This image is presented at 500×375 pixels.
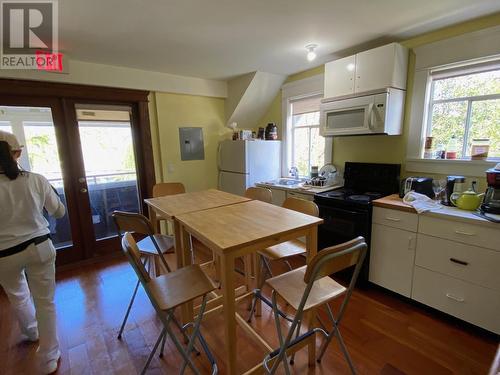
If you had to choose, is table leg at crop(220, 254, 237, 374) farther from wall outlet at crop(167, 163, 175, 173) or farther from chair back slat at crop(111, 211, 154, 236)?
wall outlet at crop(167, 163, 175, 173)

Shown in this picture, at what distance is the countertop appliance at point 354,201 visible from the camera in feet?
7.42

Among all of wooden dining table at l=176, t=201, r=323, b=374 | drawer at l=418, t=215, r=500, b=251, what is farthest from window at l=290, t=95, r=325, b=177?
wooden dining table at l=176, t=201, r=323, b=374

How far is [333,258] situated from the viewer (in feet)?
3.42

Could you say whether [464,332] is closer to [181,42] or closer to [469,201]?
[469,201]

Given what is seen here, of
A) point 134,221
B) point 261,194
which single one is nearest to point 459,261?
point 261,194

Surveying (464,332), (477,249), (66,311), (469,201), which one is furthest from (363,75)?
(66,311)

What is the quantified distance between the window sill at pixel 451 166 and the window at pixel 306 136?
1.10 meters

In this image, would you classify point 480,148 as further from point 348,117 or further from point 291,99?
point 291,99

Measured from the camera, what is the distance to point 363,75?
2.37 metres

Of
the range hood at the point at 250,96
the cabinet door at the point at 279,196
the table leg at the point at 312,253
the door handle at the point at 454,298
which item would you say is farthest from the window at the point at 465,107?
the range hood at the point at 250,96

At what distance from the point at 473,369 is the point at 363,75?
2.39 meters

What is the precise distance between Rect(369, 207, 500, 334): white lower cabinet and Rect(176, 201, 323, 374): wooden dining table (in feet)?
3.47

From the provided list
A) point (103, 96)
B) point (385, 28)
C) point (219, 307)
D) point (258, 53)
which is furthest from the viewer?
point (103, 96)

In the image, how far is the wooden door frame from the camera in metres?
2.52
